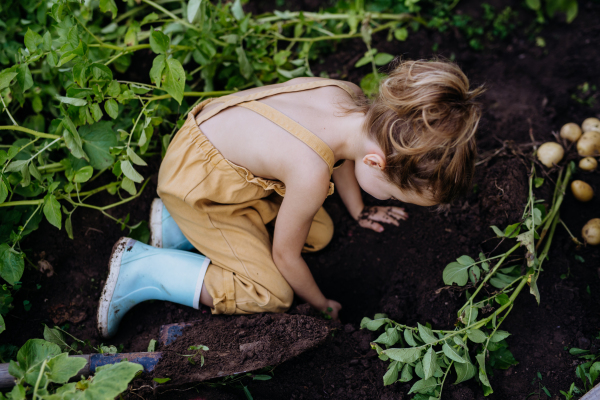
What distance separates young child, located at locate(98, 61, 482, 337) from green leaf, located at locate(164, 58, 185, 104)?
0.14 metres

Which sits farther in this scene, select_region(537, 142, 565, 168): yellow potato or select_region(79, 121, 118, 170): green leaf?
select_region(537, 142, 565, 168): yellow potato

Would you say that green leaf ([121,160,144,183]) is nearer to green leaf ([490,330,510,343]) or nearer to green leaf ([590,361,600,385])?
green leaf ([490,330,510,343])

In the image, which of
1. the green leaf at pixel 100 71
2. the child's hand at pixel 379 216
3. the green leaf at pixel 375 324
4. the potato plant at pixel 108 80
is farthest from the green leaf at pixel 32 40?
the green leaf at pixel 375 324

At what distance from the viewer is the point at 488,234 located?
5.99 feet

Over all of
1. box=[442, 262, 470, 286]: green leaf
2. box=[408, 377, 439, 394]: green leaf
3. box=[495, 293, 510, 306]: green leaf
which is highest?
box=[442, 262, 470, 286]: green leaf

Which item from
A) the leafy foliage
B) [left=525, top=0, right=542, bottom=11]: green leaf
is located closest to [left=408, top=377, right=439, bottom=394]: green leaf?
the leafy foliage

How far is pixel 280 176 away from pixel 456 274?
A: 0.80 meters

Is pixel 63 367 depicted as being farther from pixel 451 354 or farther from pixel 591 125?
pixel 591 125

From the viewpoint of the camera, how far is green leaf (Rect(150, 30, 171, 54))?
4.96 ft

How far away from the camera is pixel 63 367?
1.07 meters

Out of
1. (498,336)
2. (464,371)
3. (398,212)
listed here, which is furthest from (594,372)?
(398,212)

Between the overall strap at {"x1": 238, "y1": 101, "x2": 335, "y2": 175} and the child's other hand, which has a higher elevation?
the overall strap at {"x1": 238, "y1": 101, "x2": 335, "y2": 175}

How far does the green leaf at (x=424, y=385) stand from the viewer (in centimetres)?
138

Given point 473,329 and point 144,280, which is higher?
point 144,280
